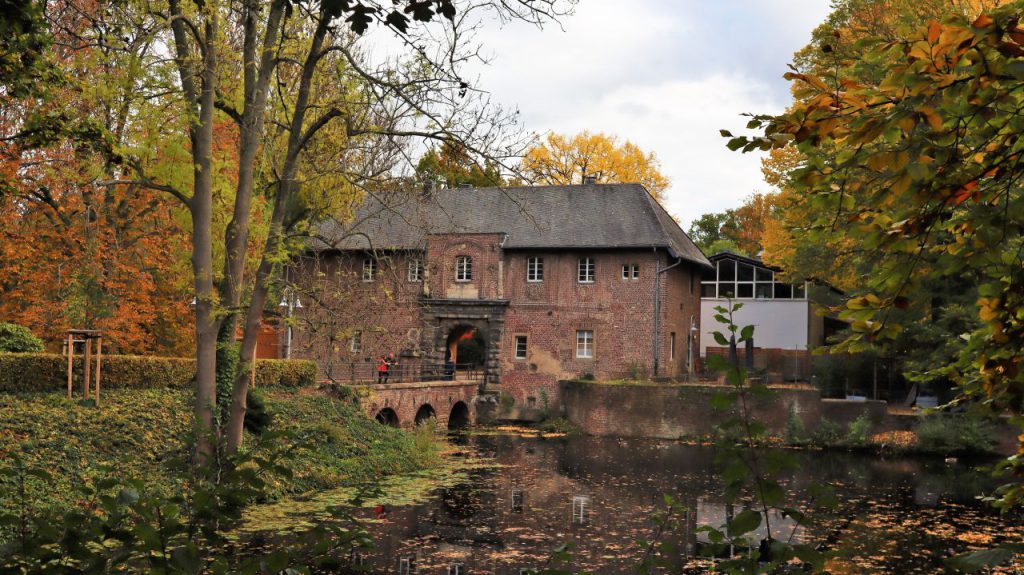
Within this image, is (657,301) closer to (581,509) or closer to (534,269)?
(534,269)

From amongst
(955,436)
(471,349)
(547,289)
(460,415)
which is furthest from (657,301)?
(471,349)

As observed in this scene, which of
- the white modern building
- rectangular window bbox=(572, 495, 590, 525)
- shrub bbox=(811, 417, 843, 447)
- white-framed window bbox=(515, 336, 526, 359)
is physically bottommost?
rectangular window bbox=(572, 495, 590, 525)

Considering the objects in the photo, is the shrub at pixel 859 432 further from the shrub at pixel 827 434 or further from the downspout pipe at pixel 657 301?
the downspout pipe at pixel 657 301

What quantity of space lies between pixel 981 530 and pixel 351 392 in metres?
14.2

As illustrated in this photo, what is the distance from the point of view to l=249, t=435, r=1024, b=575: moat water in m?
11.6

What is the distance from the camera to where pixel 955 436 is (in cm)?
2298

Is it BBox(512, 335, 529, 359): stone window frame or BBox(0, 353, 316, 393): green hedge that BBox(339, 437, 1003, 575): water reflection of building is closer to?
BBox(0, 353, 316, 393): green hedge

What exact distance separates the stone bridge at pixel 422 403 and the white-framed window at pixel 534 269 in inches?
170

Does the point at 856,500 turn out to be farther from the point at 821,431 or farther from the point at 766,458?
the point at 766,458

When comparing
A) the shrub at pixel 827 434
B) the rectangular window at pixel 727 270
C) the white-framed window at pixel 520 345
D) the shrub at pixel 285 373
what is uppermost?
the rectangular window at pixel 727 270

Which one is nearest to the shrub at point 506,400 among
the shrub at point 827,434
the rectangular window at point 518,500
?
the shrub at point 827,434

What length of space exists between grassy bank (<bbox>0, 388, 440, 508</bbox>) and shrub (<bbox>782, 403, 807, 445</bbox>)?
34.0 ft

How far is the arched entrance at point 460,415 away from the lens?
30433 mm

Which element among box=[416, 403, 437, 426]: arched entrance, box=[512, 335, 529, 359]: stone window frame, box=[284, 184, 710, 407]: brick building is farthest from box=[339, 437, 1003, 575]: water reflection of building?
box=[512, 335, 529, 359]: stone window frame
